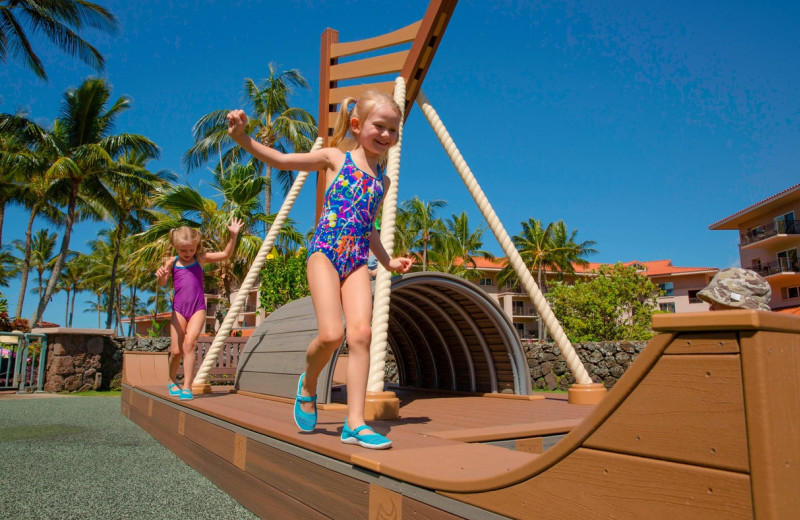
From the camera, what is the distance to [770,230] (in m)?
39.0

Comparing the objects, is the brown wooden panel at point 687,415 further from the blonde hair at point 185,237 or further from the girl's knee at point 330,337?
the blonde hair at point 185,237

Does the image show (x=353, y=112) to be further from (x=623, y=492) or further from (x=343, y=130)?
(x=623, y=492)

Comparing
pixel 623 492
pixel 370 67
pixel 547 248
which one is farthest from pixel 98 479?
pixel 547 248

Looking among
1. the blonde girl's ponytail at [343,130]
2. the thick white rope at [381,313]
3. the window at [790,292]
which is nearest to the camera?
the blonde girl's ponytail at [343,130]

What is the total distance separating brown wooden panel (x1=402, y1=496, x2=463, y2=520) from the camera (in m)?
1.58

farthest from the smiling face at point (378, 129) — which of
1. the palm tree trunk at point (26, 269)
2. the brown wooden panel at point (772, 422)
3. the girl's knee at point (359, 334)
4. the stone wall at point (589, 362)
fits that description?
the palm tree trunk at point (26, 269)

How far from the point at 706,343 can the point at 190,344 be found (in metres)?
4.82

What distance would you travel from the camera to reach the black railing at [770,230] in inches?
1455

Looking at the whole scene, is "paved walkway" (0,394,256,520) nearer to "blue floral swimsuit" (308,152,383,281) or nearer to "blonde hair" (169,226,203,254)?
"blue floral swimsuit" (308,152,383,281)

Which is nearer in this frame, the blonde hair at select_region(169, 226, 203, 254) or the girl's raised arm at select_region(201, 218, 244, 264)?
the girl's raised arm at select_region(201, 218, 244, 264)

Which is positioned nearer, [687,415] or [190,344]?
[687,415]

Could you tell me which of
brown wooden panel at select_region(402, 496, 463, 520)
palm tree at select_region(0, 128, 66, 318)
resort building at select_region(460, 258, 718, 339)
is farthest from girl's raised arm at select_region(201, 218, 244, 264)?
Result: resort building at select_region(460, 258, 718, 339)

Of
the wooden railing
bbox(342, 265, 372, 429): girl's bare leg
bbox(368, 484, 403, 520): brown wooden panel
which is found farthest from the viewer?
the wooden railing

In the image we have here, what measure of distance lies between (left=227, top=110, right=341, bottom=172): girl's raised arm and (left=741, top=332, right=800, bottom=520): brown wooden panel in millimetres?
2150
